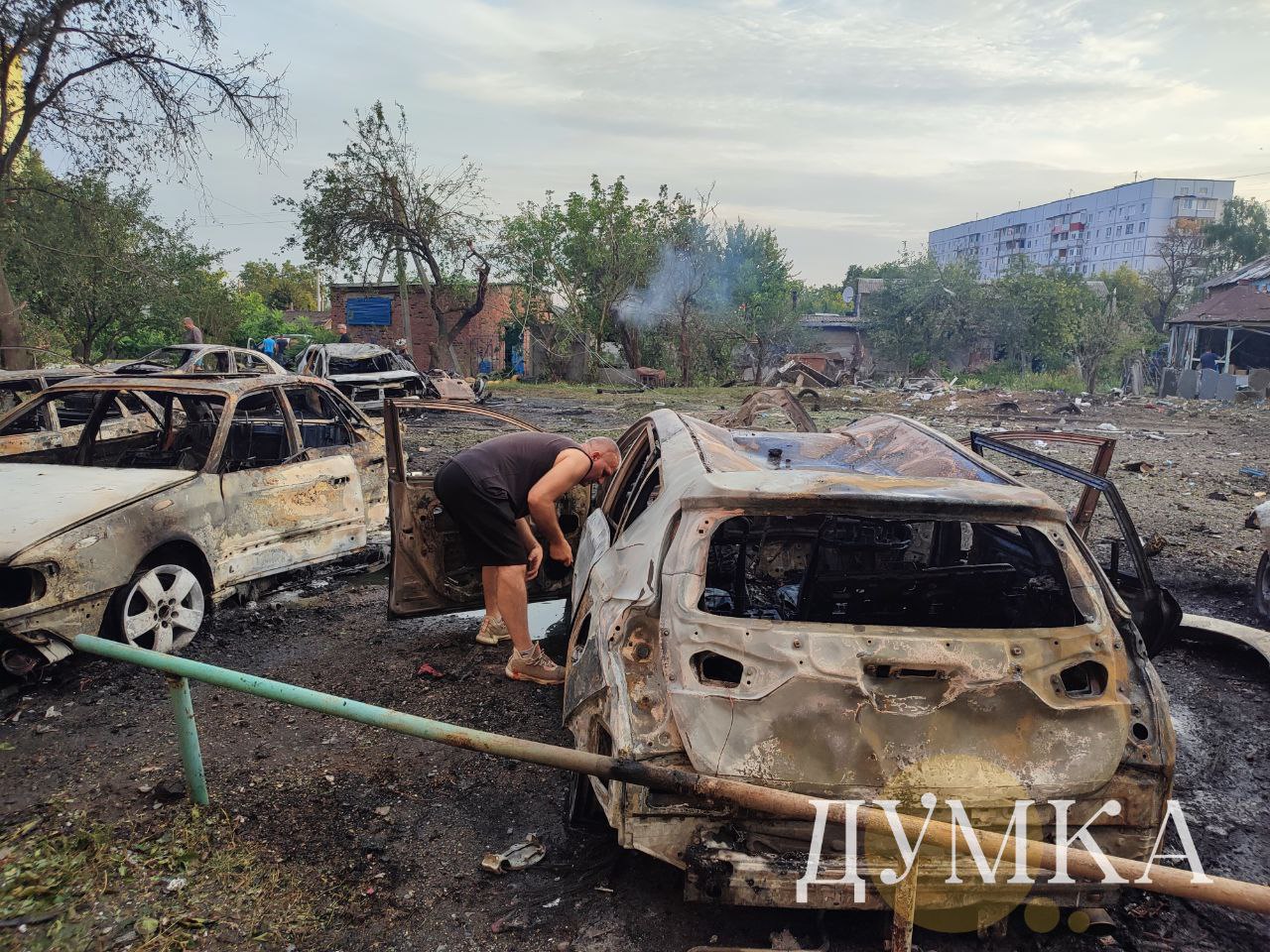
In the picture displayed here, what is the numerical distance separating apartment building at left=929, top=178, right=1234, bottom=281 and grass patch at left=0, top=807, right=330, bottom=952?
8019cm

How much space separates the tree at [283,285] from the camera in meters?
48.7

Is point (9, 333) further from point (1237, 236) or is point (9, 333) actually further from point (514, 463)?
point (1237, 236)

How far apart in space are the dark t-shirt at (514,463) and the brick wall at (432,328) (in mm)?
27004

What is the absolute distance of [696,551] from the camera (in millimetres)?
2633

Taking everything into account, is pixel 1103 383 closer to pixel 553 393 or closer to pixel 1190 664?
pixel 553 393

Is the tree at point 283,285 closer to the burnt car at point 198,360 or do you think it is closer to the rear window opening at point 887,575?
the burnt car at point 198,360

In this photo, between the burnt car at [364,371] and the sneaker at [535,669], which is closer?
the sneaker at [535,669]

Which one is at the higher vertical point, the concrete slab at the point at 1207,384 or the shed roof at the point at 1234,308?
the shed roof at the point at 1234,308

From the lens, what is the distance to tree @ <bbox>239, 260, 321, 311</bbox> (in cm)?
4869

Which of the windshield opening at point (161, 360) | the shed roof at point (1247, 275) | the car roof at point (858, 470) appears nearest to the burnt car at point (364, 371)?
the windshield opening at point (161, 360)

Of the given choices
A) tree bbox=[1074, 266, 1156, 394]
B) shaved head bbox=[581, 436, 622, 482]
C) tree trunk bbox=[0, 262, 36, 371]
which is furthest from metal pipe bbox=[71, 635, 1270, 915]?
tree bbox=[1074, 266, 1156, 394]

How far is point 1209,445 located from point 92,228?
20.3 metres

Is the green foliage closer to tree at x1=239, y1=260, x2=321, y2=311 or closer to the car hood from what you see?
tree at x1=239, y1=260, x2=321, y2=311

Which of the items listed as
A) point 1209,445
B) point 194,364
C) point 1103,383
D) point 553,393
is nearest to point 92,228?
point 194,364
